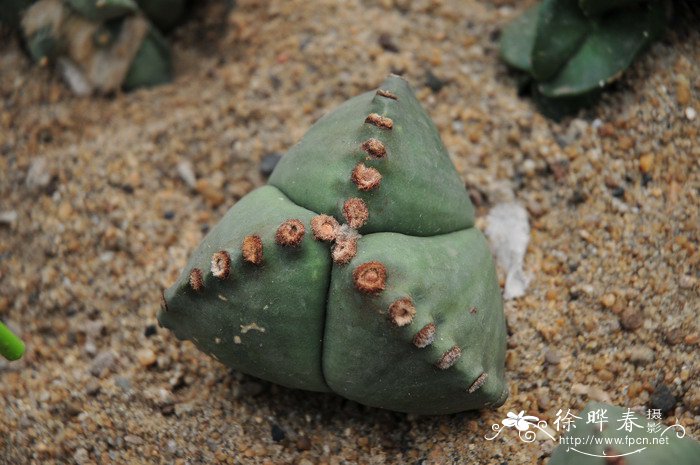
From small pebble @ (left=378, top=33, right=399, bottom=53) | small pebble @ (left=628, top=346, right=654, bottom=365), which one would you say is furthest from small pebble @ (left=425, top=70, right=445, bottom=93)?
small pebble @ (left=628, top=346, right=654, bottom=365)

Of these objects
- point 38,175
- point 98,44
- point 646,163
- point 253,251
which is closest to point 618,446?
point 253,251

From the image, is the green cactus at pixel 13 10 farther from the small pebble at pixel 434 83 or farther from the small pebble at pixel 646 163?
the small pebble at pixel 646 163

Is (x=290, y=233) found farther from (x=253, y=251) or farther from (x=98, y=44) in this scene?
(x=98, y=44)

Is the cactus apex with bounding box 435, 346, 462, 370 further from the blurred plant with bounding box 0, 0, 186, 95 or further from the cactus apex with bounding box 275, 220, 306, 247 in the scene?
the blurred plant with bounding box 0, 0, 186, 95

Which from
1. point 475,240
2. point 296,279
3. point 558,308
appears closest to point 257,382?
point 296,279

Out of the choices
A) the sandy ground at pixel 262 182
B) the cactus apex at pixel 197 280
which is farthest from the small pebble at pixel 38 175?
the cactus apex at pixel 197 280

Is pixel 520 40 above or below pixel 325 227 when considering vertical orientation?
below

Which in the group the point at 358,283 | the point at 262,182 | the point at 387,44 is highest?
the point at 358,283
